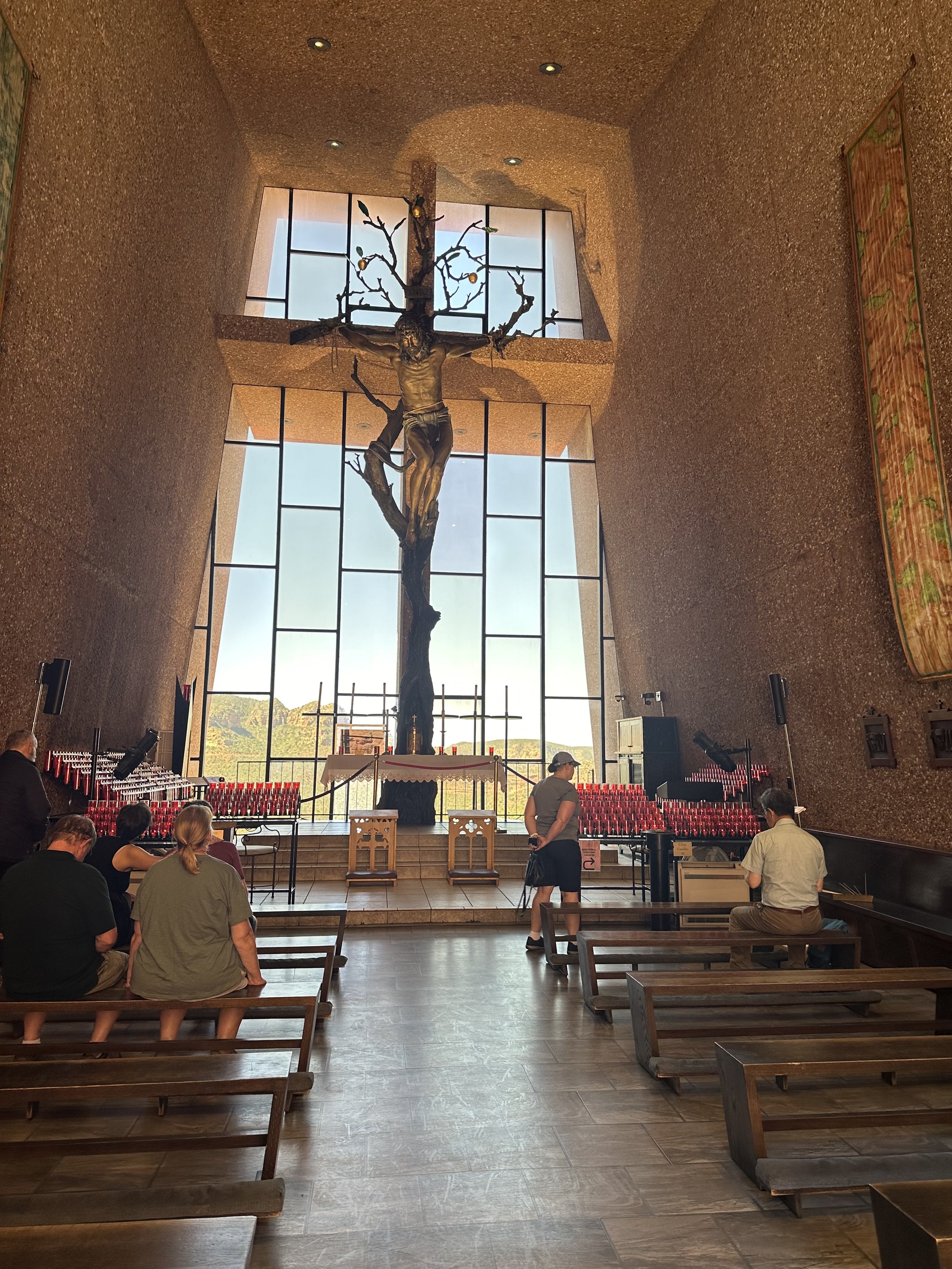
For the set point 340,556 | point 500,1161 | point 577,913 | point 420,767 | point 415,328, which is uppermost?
point 415,328

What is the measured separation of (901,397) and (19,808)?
5.81 m

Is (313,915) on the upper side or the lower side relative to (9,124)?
lower

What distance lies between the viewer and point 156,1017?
152 inches

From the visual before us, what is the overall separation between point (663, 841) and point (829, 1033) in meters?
3.14

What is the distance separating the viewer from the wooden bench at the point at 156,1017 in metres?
3.02

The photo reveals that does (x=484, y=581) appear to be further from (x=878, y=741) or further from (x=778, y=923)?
(x=778, y=923)

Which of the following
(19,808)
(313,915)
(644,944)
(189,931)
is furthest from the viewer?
(313,915)

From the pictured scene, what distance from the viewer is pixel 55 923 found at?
140 inches

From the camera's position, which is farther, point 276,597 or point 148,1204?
point 276,597

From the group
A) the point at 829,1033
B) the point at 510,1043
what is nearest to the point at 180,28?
the point at 510,1043

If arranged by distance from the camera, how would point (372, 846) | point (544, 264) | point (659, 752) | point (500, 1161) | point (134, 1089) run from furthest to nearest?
1. point (544, 264)
2. point (659, 752)
3. point (372, 846)
4. point (500, 1161)
5. point (134, 1089)

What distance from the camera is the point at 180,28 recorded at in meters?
8.51

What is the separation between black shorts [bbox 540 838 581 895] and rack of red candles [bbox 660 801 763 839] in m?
1.61

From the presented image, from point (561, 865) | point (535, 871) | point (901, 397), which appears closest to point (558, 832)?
point (561, 865)
